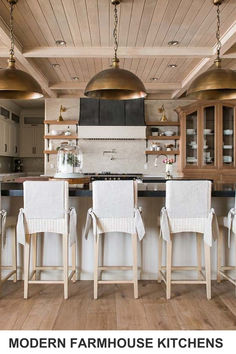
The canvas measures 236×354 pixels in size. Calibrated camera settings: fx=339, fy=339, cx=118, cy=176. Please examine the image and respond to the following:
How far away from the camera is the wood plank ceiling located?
3211 mm

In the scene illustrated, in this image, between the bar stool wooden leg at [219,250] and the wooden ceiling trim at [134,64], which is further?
the wooden ceiling trim at [134,64]

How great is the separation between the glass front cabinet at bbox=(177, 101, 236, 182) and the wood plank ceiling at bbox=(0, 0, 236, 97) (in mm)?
1645

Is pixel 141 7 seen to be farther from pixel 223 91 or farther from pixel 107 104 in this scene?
pixel 107 104

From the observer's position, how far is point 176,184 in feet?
8.97

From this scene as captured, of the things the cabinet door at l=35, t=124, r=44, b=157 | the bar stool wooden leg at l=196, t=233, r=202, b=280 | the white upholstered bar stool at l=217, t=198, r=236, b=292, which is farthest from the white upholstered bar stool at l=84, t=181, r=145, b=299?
the cabinet door at l=35, t=124, r=44, b=157

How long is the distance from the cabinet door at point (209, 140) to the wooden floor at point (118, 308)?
12.0ft

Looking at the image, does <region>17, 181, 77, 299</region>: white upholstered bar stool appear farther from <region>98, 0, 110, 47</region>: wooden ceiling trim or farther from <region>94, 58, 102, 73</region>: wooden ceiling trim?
<region>94, 58, 102, 73</region>: wooden ceiling trim

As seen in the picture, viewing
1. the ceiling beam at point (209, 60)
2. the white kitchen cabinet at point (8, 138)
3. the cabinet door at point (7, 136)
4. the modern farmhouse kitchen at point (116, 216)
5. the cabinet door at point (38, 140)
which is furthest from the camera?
the cabinet door at point (38, 140)

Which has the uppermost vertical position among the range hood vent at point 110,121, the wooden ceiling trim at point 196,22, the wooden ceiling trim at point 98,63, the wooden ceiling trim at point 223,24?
the wooden ceiling trim at point 98,63

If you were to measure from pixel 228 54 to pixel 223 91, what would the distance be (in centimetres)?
128

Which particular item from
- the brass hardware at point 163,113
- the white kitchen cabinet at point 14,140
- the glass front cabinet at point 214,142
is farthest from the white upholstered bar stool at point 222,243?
the white kitchen cabinet at point 14,140

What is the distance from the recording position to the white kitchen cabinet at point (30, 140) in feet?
27.8

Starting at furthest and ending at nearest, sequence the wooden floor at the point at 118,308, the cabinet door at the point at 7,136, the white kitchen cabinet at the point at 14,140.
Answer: the white kitchen cabinet at the point at 14,140 → the cabinet door at the point at 7,136 → the wooden floor at the point at 118,308

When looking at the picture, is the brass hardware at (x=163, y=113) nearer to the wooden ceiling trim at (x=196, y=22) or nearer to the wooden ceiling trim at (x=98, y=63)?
the wooden ceiling trim at (x=98, y=63)
